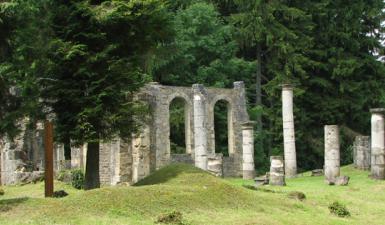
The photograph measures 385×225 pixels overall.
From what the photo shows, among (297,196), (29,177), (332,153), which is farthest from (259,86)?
(297,196)

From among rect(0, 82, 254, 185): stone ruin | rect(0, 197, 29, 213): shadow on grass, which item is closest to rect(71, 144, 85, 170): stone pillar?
rect(0, 82, 254, 185): stone ruin

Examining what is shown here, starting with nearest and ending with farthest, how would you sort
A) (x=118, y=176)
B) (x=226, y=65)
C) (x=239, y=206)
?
(x=239, y=206), (x=118, y=176), (x=226, y=65)

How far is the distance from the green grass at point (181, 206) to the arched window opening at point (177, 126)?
687 inches

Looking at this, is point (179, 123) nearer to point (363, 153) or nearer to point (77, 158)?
point (77, 158)

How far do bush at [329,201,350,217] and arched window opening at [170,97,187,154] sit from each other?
18.9 m

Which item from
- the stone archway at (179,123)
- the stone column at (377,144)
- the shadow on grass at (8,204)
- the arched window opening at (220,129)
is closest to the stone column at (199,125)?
the stone archway at (179,123)

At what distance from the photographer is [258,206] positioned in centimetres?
1464

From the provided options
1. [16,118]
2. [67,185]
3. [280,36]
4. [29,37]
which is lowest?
[67,185]

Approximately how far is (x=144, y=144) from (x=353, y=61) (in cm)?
1870

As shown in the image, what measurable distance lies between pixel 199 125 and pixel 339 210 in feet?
52.3

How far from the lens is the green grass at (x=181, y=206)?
42.0ft

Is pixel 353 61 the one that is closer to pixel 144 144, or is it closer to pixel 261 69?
pixel 261 69

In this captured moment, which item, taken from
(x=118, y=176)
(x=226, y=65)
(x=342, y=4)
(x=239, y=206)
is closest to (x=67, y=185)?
→ (x=118, y=176)

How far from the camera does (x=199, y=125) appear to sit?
30812mm
